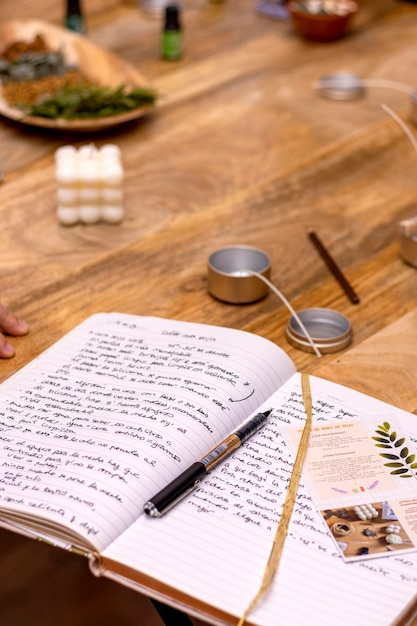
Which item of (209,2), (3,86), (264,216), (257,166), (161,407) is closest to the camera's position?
(161,407)

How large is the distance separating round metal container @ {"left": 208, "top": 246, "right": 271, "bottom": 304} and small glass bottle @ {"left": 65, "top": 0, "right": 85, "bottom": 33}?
973 mm

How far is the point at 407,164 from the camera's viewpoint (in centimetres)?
166

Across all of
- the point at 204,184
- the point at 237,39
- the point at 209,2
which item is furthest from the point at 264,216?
the point at 209,2

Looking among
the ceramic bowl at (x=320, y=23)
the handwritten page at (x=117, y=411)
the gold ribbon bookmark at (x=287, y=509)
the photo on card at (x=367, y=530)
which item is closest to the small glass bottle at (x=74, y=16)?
the ceramic bowl at (x=320, y=23)

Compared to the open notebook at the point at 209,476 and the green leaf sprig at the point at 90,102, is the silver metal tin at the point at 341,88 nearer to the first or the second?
the green leaf sprig at the point at 90,102

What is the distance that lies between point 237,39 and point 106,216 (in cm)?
87

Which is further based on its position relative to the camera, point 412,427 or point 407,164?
point 407,164

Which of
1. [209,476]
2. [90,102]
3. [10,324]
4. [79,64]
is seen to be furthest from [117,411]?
[79,64]

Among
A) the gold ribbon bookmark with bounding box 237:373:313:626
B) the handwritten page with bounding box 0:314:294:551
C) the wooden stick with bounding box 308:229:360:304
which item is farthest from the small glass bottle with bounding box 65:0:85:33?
the gold ribbon bookmark with bounding box 237:373:313:626

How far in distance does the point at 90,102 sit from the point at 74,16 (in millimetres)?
457

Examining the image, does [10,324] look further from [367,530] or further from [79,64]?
[79,64]

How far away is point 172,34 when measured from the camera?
77.2 inches

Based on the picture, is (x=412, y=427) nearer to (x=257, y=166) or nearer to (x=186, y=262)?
(x=186, y=262)

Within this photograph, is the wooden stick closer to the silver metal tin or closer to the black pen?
the black pen
